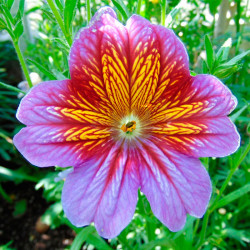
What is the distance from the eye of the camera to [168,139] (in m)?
0.71

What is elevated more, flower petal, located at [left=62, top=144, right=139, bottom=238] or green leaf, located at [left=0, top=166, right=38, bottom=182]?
flower petal, located at [left=62, top=144, right=139, bottom=238]

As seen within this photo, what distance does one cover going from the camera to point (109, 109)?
2.36 ft

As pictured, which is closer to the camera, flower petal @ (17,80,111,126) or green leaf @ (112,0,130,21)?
flower petal @ (17,80,111,126)

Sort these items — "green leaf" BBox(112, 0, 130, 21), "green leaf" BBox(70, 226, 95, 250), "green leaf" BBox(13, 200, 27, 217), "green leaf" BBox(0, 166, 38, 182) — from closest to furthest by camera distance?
1. "green leaf" BBox(112, 0, 130, 21)
2. "green leaf" BBox(70, 226, 95, 250)
3. "green leaf" BBox(0, 166, 38, 182)
4. "green leaf" BBox(13, 200, 27, 217)

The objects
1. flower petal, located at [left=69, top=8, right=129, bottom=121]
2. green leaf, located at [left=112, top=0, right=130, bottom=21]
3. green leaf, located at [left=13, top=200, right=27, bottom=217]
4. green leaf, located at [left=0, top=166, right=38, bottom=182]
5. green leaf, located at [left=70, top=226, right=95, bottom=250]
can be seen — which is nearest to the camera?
flower petal, located at [left=69, top=8, right=129, bottom=121]

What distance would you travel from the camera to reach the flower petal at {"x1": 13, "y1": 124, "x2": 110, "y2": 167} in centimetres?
60

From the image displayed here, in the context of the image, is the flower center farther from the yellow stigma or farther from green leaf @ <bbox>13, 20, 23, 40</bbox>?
green leaf @ <bbox>13, 20, 23, 40</bbox>

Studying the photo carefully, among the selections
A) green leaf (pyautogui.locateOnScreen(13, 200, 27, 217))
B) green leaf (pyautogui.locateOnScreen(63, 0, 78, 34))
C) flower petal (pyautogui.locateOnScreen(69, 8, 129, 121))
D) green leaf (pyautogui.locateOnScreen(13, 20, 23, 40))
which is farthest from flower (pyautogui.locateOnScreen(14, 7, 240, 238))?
green leaf (pyautogui.locateOnScreen(13, 200, 27, 217))

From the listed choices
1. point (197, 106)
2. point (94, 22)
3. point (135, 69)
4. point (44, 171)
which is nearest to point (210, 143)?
point (197, 106)

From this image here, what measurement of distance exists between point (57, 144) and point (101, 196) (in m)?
0.13

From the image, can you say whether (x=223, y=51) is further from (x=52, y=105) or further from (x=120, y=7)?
(x=52, y=105)

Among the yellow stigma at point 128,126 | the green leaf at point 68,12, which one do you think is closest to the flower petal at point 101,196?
the yellow stigma at point 128,126

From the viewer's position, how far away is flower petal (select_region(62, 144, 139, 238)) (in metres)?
0.63

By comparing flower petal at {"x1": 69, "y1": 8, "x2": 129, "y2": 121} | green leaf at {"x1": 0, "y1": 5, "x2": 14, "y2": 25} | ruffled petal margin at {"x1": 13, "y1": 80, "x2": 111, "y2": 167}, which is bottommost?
ruffled petal margin at {"x1": 13, "y1": 80, "x2": 111, "y2": 167}
